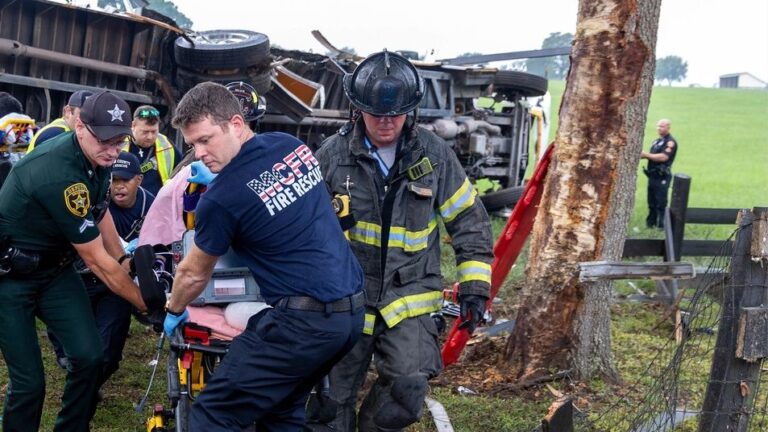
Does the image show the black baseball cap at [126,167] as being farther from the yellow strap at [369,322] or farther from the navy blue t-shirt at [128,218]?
the yellow strap at [369,322]

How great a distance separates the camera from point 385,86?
4.36m

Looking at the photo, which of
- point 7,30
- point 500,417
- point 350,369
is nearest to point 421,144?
point 350,369

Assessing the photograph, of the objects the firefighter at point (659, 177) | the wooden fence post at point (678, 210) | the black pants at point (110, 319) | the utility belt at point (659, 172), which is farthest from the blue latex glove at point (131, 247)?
the utility belt at point (659, 172)

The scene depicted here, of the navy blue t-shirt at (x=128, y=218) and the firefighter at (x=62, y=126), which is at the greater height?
the firefighter at (x=62, y=126)

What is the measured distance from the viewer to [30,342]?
4.21 m

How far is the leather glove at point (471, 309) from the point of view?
4.39m

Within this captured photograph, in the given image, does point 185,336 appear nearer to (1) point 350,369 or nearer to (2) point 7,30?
(1) point 350,369

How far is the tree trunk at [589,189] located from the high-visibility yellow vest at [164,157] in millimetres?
2502

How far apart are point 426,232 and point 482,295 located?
40cm

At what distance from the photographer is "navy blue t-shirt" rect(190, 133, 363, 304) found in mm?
3492

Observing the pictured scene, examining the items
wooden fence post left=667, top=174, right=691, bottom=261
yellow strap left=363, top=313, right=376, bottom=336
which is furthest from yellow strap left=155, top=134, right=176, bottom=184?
wooden fence post left=667, top=174, right=691, bottom=261

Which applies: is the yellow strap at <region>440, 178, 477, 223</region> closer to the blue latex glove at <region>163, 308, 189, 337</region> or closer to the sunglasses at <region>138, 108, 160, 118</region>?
the blue latex glove at <region>163, 308, 189, 337</region>

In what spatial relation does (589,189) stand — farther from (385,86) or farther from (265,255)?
(265,255)

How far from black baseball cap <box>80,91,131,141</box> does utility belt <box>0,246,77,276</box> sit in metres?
0.63
